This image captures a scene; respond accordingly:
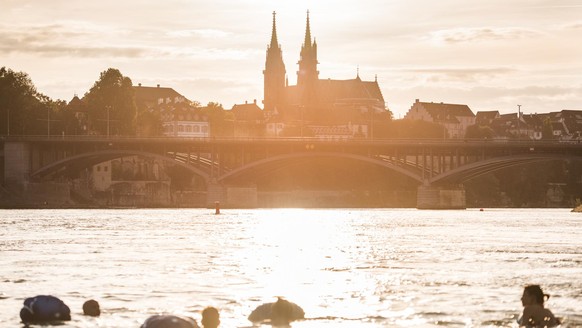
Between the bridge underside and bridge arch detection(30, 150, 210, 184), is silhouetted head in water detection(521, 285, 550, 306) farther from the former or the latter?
bridge arch detection(30, 150, 210, 184)

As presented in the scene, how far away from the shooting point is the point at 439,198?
13812 cm

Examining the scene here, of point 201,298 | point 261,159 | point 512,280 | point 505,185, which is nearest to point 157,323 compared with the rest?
point 201,298

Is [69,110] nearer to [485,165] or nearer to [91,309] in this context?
[485,165]

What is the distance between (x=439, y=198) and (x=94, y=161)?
135 feet

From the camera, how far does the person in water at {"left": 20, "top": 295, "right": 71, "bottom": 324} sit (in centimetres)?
3011

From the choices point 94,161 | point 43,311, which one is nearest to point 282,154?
point 94,161

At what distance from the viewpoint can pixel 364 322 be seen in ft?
98.3

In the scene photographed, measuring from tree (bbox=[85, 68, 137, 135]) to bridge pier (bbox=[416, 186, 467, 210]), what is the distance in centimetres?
4947

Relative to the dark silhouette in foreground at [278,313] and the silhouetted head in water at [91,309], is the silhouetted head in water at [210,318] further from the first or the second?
the silhouetted head in water at [91,309]

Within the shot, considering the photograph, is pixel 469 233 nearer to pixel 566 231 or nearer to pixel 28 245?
pixel 566 231

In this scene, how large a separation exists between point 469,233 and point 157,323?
178ft

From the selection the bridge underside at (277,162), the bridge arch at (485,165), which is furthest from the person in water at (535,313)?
the bridge underside at (277,162)

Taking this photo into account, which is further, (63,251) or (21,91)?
(21,91)

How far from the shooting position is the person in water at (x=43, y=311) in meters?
30.1
